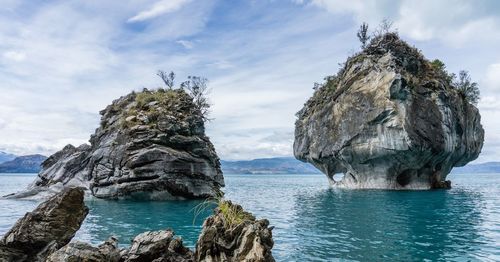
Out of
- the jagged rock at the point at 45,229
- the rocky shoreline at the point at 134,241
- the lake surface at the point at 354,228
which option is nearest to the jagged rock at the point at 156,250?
the rocky shoreline at the point at 134,241

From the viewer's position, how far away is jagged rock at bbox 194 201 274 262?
456 inches

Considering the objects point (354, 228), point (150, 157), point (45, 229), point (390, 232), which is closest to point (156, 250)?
point (45, 229)

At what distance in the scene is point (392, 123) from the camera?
6303cm

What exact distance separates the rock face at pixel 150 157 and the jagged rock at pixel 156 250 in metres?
32.7

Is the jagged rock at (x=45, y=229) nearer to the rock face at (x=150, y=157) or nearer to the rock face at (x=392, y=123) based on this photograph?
the rock face at (x=150, y=157)

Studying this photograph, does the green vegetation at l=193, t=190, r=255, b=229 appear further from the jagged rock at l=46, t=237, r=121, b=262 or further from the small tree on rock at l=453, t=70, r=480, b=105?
the small tree on rock at l=453, t=70, r=480, b=105

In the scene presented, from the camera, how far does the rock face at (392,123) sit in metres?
63.2

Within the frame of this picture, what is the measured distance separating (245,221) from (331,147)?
60.8 meters

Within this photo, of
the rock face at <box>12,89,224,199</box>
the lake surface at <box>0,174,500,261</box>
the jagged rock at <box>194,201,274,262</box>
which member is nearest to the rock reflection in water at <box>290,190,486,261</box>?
the lake surface at <box>0,174,500,261</box>

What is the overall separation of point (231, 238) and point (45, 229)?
21.0ft

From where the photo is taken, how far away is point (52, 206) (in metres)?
14.3

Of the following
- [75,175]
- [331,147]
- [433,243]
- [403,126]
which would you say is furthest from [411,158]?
[75,175]

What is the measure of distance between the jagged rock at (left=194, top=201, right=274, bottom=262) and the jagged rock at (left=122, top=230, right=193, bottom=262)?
827 mm

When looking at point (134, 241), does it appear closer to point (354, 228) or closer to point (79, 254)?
point (79, 254)
